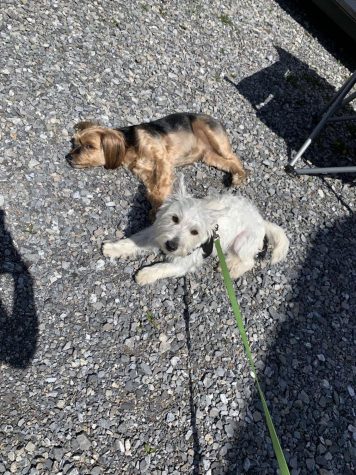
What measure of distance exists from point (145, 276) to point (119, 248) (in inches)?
17.2

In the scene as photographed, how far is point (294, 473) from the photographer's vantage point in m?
3.78

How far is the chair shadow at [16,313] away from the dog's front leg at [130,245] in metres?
0.88

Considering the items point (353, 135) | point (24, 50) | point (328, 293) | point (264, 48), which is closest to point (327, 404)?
point (328, 293)

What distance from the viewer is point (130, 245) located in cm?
450

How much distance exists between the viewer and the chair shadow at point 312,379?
3842 millimetres

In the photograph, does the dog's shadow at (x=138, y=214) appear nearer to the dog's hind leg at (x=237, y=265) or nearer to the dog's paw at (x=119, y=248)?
the dog's paw at (x=119, y=248)

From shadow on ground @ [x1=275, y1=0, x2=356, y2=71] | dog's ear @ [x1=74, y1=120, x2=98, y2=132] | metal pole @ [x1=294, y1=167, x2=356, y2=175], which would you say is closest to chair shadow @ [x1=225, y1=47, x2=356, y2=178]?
metal pole @ [x1=294, y1=167, x2=356, y2=175]

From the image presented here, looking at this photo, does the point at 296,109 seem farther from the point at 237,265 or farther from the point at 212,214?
the point at 212,214

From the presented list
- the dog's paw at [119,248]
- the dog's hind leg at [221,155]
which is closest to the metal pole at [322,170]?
the dog's hind leg at [221,155]

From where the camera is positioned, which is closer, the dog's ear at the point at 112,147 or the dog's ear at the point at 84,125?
the dog's ear at the point at 112,147

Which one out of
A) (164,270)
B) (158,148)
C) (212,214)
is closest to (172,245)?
(212,214)

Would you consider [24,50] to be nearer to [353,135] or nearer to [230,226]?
[230,226]

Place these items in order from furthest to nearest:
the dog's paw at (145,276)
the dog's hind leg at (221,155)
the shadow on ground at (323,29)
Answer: the shadow on ground at (323,29)
the dog's hind leg at (221,155)
the dog's paw at (145,276)

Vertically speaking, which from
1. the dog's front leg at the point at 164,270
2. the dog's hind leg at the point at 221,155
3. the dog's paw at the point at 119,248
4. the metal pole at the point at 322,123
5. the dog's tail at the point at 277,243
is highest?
the metal pole at the point at 322,123
